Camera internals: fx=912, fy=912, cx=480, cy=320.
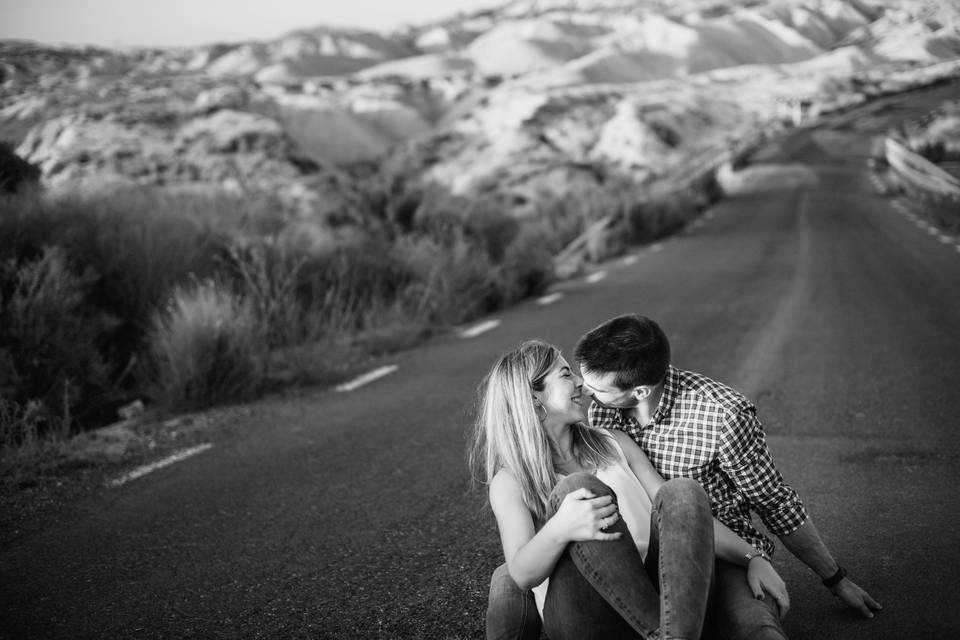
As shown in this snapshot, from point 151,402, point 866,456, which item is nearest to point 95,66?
point 151,402

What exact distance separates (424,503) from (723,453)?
2.34 metres

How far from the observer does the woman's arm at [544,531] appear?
2883 millimetres

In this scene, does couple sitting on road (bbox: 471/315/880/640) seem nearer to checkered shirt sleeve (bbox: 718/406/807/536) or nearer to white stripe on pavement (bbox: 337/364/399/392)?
checkered shirt sleeve (bbox: 718/406/807/536)

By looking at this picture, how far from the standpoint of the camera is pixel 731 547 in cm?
317

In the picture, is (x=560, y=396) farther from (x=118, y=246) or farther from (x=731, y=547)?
(x=118, y=246)

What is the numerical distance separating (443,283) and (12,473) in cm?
723

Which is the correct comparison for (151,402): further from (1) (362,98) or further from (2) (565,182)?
(1) (362,98)

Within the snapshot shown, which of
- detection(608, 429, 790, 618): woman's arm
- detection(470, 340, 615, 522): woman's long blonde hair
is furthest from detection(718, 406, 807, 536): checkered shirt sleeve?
detection(470, 340, 615, 522): woman's long blonde hair

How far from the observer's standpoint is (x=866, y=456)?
5656 millimetres

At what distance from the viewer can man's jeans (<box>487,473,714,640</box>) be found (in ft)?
9.36

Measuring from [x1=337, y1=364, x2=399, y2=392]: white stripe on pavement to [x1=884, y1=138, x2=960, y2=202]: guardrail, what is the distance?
1339cm

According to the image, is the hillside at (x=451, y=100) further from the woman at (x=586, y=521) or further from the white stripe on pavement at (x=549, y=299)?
the woman at (x=586, y=521)

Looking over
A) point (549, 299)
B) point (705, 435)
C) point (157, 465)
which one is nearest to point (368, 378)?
point (157, 465)

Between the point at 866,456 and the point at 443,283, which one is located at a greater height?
the point at 866,456
